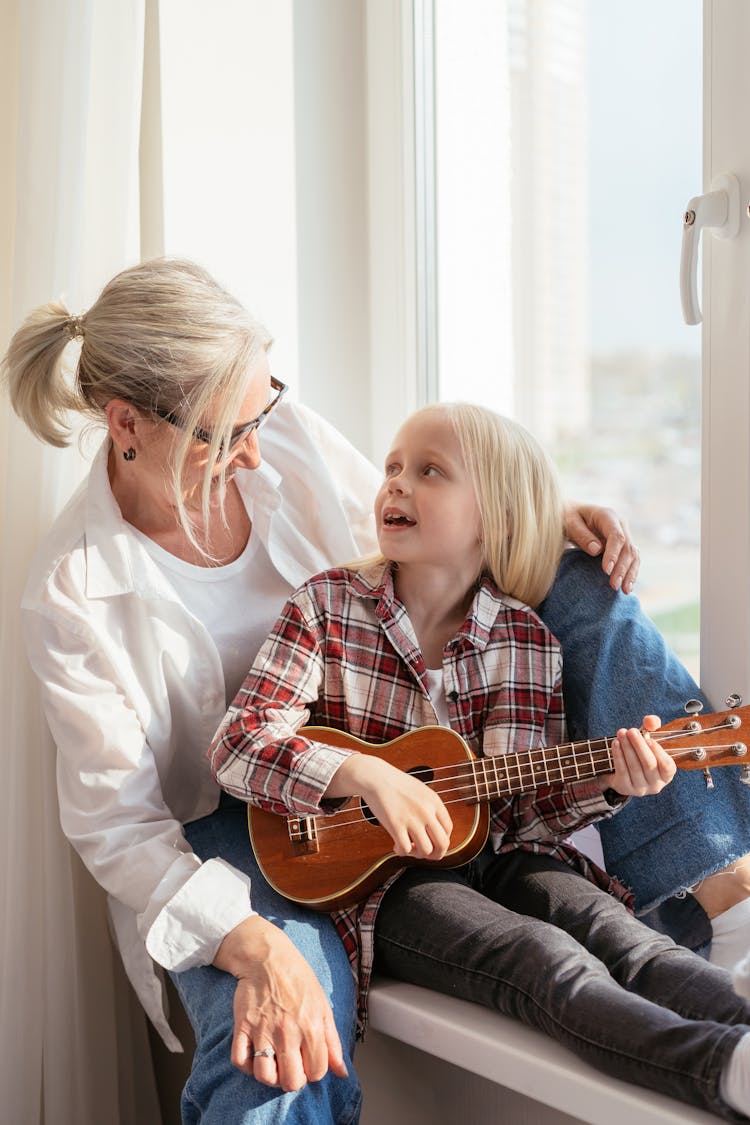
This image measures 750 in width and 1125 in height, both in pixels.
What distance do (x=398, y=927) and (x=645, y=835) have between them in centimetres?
34

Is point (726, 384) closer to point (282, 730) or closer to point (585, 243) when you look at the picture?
point (585, 243)

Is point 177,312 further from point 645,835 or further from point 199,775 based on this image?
point 645,835

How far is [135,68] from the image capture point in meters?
1.57

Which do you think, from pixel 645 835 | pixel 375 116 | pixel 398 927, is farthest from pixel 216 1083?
pixel 375 116

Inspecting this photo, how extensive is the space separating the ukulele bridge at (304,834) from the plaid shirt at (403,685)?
37mm

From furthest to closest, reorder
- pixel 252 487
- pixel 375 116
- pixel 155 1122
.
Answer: pixel 375 116
pixel 155 1122
pixel 252 487

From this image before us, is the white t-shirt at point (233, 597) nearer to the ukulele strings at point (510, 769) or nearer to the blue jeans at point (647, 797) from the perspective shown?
the ukulele strings at point (510, 769)

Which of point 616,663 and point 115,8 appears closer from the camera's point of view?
point 616,663

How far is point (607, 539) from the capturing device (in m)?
1.42

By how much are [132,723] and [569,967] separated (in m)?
0.62

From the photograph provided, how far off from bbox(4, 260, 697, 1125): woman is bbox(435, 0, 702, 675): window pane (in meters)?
0.30

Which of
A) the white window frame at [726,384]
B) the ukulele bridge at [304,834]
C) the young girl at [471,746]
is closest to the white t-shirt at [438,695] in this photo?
the young girl at [471,746]

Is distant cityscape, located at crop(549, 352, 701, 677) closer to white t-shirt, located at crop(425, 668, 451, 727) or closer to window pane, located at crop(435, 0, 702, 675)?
window pane, located at crop(435, 0, 702, 675)

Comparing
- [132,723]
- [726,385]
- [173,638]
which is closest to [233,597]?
[173,638]
